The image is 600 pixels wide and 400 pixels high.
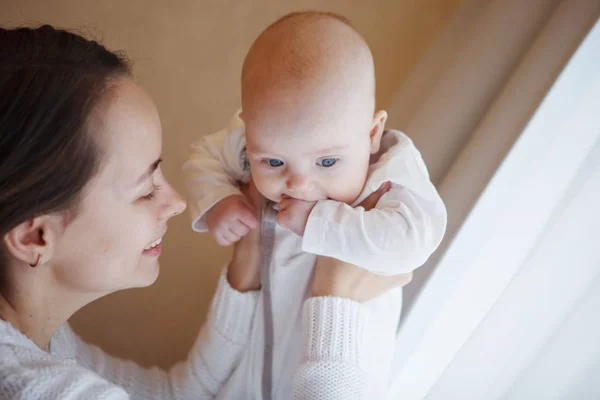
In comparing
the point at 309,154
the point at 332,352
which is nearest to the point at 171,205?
the point at 309,154

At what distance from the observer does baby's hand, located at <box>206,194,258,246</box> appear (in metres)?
0.98

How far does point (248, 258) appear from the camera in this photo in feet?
3.47

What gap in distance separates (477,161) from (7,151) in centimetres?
81

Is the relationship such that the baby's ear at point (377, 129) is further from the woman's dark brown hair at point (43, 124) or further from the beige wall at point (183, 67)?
the beige wall at point (183, 67)

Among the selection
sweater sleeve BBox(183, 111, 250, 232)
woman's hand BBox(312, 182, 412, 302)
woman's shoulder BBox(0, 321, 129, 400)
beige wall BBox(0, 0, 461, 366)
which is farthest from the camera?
beige wall BBox(0, 0, 461, 366)

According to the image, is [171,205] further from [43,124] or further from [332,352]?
[332,352]

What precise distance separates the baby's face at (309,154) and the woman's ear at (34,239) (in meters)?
0.32

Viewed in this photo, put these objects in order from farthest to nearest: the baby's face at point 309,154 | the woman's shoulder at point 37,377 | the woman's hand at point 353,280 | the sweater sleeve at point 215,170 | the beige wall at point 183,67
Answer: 1. the beige wall at point 183,67
2. the sweater sleeve at point 215,170
3. the woman's hand at point 353,280
4. the baby's face at point 309,154
5. the woman's shoulder at point 37,377

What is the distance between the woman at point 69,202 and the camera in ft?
2.42

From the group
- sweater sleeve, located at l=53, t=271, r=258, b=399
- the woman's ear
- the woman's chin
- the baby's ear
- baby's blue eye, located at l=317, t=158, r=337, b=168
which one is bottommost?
sweater sleeve, located at l=53, t=271, r=258, b=399

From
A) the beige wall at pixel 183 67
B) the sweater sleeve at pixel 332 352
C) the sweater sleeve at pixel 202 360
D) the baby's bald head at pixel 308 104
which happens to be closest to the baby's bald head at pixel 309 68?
the baby's bald head at pixel 308 104

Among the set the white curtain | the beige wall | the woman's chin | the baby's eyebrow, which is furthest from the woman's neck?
the beige wall

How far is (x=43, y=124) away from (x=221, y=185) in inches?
14.4

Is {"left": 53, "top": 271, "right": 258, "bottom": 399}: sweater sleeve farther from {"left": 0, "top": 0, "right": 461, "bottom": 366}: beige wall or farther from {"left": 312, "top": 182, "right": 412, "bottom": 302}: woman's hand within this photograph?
{"left": 0, "top": 0, "right": 461, "bottom": 366}: beige wall
